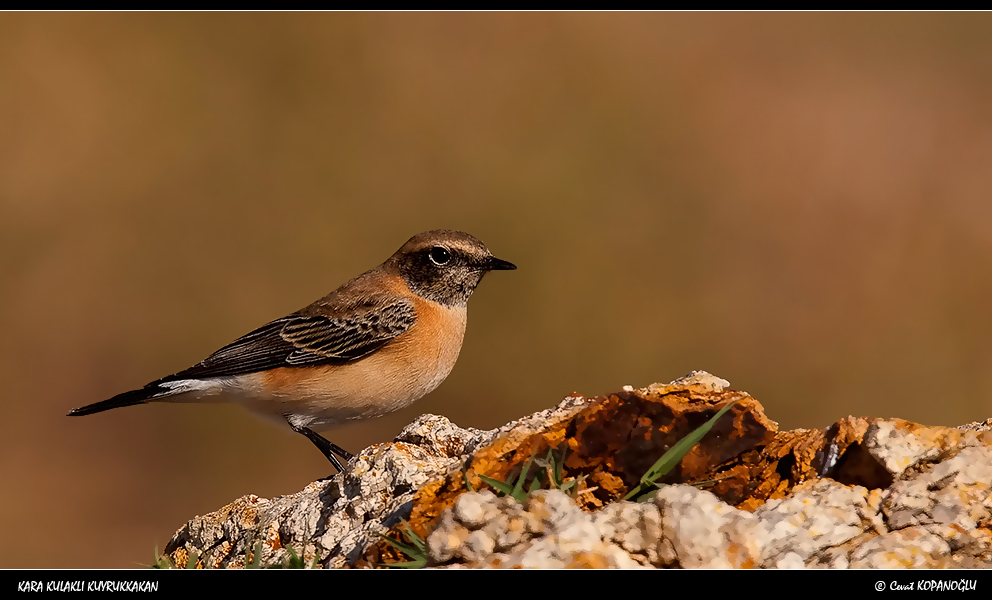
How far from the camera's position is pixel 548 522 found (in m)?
3.73

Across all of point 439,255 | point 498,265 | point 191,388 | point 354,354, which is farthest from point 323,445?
point 498,265

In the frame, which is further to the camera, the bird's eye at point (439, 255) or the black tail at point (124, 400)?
the bird's eye at point (439, 255)

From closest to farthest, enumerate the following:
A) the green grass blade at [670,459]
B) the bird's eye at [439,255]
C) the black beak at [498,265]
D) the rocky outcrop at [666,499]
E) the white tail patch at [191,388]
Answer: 1. the rocky outcrop at [666,499]
2. the green grass blade at [670,459]
3. the white tail patch at [191,388]
4. the black beak at [498,265]
5. the bird's eye at [439,255]

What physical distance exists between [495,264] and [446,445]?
3.06m

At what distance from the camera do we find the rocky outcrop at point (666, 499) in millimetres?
3648

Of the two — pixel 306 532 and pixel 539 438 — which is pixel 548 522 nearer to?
pixel 539 438

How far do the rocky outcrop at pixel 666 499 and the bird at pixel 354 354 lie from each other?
90.8 inches

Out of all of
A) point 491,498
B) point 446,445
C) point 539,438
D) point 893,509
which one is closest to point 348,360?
point 446,445

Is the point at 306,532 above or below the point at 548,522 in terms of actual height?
below

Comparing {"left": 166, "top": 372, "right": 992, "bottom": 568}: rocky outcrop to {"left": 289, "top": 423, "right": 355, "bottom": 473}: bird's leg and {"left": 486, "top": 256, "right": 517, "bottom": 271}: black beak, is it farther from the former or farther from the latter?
{"left": 486, "top": 256, "right": 517, "bottom": 271}: black beak

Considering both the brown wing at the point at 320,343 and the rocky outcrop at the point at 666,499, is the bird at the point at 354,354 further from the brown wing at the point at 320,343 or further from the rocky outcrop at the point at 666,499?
the rocky outcrop at the point at 666,499

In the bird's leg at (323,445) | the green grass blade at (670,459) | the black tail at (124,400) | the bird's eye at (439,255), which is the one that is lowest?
the bird's leg at (323,445)

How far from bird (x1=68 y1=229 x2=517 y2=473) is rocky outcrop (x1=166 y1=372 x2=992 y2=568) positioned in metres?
2.31

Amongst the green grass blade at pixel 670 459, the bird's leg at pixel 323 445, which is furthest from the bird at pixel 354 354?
the green grass blade at pixel 670 459
